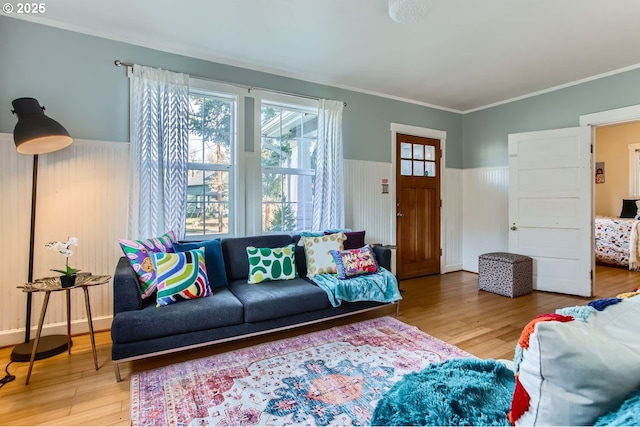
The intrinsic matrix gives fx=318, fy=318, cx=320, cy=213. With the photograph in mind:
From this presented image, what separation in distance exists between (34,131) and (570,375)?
3123 mm

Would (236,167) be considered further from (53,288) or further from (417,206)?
(417,206)

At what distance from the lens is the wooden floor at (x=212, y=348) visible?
1755 millimetres

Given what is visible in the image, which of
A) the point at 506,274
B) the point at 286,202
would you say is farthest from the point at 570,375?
the point at 506,274

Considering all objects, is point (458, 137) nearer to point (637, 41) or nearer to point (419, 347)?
point (637, 41)

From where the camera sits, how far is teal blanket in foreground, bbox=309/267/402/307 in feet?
8.87

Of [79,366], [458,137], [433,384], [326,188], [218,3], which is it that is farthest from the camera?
[458,137]

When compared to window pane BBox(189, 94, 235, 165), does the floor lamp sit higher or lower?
lower

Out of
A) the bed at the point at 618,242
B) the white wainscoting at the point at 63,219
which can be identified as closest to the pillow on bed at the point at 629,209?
the bed at the point at 618,242

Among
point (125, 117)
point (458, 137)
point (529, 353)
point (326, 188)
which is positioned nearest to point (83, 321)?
point (125, 117)

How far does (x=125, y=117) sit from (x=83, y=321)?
1836mm

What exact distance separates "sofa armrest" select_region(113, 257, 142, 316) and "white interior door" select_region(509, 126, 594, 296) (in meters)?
4.43

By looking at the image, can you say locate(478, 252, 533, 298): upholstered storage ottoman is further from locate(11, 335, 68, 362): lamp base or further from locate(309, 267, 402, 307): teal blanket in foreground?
locate(11, 335, 68, 362): lamp base

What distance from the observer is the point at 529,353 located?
734 millimetres

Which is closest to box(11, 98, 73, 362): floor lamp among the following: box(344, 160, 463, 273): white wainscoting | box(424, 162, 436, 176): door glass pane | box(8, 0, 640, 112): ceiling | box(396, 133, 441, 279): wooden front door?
box(8, 0, 640, 112): ceiling
